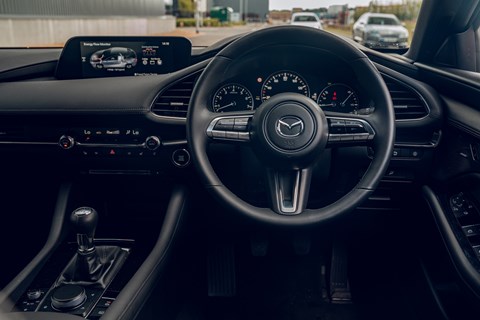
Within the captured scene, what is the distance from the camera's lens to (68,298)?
1924 mm

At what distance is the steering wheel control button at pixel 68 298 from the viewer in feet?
6.29

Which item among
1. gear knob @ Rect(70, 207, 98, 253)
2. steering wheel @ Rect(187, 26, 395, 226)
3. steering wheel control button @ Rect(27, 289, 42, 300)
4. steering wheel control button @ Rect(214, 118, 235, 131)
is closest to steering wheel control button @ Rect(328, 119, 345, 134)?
steering wheel @ Rect(187, 26, 395, 226)

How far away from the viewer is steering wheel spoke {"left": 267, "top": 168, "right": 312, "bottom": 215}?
1779mm

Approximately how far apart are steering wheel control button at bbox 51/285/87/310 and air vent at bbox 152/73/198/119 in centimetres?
74

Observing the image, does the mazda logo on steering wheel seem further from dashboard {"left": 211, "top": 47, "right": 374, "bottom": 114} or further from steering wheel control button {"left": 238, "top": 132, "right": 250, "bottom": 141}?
dashboard {"left": 211, "top": 47, "right": 374, "bottom": 114}

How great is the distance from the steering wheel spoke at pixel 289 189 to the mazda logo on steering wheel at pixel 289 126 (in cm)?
13

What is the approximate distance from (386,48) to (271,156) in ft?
3.84

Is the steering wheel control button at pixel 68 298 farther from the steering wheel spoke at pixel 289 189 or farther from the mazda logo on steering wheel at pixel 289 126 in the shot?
the mazda logo on steering wheel at pixel 289 126

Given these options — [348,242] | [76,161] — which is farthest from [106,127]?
[348,242]

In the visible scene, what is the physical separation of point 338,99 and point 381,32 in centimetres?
157

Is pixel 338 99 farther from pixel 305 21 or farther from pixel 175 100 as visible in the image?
pixel 305 21

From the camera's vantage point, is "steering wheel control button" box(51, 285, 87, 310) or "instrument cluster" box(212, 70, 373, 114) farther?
"instrument cluster" box(212, 70, 373, 114)

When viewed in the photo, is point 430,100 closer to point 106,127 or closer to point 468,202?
point 468,202

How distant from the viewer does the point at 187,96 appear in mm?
2156
